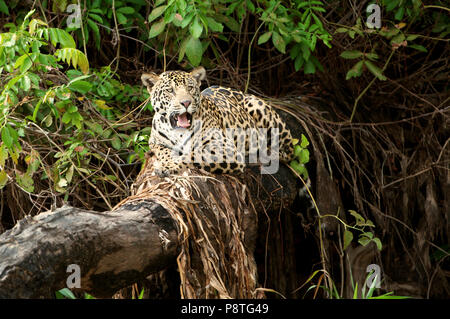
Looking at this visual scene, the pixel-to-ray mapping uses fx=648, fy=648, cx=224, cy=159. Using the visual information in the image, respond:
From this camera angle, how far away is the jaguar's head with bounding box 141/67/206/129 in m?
4.38

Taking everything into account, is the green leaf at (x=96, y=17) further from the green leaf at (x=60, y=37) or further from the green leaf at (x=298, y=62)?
the green leaf at (x=298, y=62)

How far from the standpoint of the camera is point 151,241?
10.9 feet

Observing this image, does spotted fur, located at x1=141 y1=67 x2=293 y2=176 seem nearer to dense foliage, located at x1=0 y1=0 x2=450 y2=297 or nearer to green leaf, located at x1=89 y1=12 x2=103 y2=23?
dense foliage, located at x1=0 y1=0 x2=450 y2=297

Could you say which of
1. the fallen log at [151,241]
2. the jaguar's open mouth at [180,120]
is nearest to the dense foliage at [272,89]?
the jaguar's open mouth at [180,120]

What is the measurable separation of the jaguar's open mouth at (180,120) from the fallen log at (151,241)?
385 millimetres

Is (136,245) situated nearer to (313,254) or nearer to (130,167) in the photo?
(130,167)

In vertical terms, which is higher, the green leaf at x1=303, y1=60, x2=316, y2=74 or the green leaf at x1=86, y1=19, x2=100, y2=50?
the green leaf at x1=86, y1=19, x2=100, y2=50

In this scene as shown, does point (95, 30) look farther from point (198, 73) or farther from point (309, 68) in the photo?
point (309, 68)

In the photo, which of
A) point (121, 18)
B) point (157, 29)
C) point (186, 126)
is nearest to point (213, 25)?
point (157, 29)

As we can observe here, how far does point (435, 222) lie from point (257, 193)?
2405 millimetres

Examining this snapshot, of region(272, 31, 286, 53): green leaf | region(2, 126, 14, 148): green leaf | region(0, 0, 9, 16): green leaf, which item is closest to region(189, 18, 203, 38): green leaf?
region(272, 31, 286, 53): green leaf

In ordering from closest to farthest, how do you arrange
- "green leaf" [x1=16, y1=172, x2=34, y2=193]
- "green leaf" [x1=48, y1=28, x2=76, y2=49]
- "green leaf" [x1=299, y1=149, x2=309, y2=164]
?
1. "green leaf" [x1=48, y1=28, x2=76, y2=49]
2. "green leaf" [x1=16, y1=172, x2=34, y2=193]
3. "green leaf" [x1=299, y1=149, x2=309, y2=164]

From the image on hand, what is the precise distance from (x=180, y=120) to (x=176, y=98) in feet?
0.54

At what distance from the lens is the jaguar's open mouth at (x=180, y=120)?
445 cm
